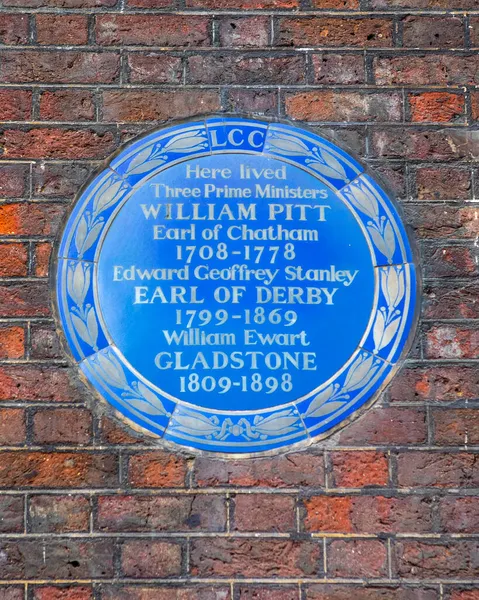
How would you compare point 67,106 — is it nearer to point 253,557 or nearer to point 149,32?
point 149,32

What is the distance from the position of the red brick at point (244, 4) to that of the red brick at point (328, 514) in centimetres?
142

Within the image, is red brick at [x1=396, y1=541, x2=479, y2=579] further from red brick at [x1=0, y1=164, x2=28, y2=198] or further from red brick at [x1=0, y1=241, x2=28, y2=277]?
red brick at [x1=0, y1=164, x2=28, y2=198]

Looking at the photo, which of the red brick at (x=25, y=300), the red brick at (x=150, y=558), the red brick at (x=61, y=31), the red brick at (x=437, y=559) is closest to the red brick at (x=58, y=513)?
the red brick at (x=150, y=558)

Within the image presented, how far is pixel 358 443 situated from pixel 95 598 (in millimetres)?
802

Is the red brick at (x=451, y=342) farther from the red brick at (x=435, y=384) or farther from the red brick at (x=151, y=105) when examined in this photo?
the red brick at (x=151, y=105)

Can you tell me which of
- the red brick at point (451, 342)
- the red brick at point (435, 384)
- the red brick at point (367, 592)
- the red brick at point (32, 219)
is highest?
the red brick at point (32, 219)

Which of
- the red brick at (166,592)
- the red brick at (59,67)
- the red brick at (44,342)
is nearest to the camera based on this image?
the red brick at (166,592)

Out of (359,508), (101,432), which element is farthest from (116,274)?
(359,508)

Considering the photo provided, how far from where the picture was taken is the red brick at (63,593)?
1877 millimetres

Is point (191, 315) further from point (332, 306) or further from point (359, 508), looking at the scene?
point (359, 508)

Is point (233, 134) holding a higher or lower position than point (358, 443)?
higher

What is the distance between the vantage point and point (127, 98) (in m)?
2.07

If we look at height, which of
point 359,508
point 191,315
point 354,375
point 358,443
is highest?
point 191,315

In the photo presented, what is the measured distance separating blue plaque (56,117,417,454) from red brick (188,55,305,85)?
0.44 feet
